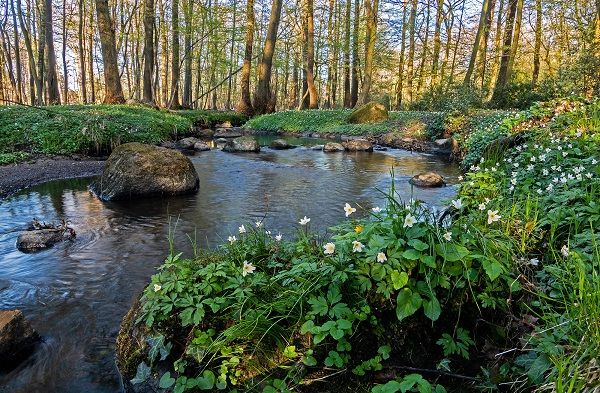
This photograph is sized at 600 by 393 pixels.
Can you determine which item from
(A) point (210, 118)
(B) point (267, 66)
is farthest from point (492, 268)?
(B) point (267, 66)

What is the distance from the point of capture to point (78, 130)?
12.0 metres

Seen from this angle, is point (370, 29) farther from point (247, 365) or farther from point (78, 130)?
point (247, 365)

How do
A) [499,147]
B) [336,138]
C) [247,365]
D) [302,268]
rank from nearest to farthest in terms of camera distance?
[247,365] < [302,268] < [499,147] < [336,138]

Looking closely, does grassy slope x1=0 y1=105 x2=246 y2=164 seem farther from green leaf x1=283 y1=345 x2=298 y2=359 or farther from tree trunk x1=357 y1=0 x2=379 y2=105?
tree trunk x1=357 y1=0 x2=379 y2=105

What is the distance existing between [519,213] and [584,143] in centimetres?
268

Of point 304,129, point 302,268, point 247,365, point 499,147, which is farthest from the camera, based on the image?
point 304,129

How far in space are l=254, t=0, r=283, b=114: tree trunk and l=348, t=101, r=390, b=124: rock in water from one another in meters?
6.75

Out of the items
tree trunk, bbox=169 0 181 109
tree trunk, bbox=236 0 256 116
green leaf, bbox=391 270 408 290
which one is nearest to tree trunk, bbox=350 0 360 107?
tree trunk, bbox=236 0 256 116

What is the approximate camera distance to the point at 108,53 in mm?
18500

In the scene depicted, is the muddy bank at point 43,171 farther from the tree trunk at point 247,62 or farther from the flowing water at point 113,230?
the tree trunk at point 247,62

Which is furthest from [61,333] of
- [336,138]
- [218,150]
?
[336,138]

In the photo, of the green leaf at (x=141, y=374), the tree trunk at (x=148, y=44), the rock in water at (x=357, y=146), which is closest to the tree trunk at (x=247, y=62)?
the tree trunk at (x=148, y=44)

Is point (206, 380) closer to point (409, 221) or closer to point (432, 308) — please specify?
point (432, 308)

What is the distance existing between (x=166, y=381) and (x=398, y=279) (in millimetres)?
1478
